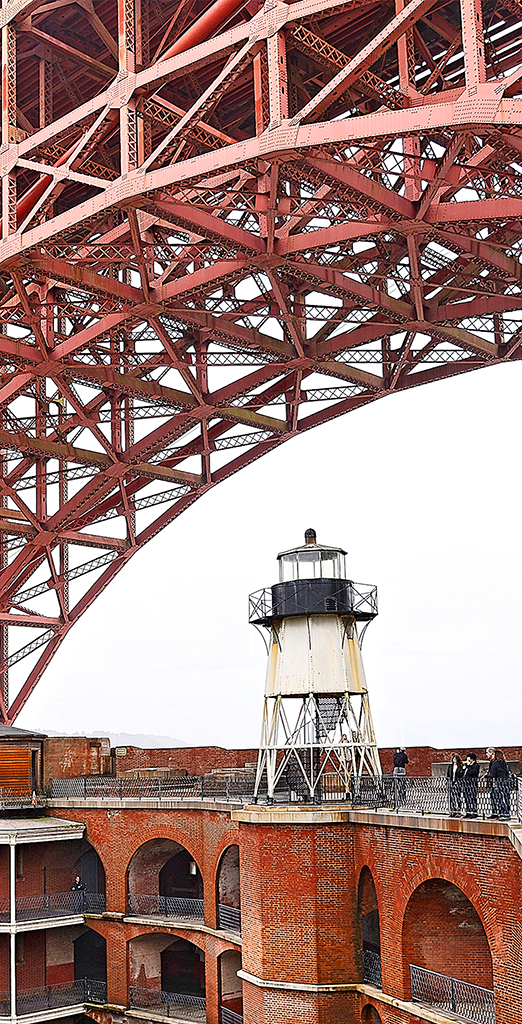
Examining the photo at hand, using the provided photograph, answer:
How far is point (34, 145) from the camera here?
24047 mm

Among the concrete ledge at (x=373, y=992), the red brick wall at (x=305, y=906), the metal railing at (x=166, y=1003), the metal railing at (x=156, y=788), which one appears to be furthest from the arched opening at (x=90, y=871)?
the red brick wall at (x=305, y=906)

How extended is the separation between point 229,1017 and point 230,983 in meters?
0.90

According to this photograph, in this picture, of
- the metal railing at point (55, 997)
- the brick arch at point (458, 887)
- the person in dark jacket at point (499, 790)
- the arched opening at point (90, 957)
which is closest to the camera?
the brick arch at point (458, 887)

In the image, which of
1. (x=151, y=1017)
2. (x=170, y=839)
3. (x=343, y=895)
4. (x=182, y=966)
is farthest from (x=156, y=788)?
(x=343, y=895)

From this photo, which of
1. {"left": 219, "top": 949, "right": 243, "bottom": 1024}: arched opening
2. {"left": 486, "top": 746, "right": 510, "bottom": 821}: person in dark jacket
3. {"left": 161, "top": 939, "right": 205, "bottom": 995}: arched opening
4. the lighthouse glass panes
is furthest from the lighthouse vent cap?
{"left": 161, "top": 939, "right": 205, "bottom": 995}: arched opening

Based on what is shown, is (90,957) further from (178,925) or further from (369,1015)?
(369,1015)

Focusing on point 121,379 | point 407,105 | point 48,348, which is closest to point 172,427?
point 121,379

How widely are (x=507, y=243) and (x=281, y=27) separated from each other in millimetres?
9974

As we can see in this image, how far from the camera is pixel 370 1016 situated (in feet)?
76.7

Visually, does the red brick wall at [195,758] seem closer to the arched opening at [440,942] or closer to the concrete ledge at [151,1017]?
the concrete ledge at [151,1017]

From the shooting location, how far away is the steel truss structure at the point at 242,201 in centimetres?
1933

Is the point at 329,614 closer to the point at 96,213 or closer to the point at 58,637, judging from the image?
the point at 96,213

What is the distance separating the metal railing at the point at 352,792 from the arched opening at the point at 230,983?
410 cm

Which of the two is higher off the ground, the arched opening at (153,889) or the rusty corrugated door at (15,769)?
the rusty corrugated door at (15,769)
